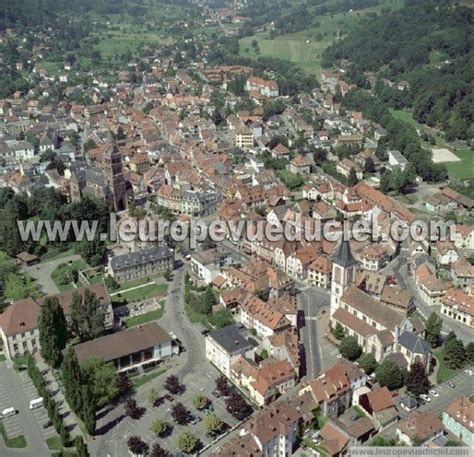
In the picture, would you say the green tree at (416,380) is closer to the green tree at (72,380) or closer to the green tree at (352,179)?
the green tree at (72,380)

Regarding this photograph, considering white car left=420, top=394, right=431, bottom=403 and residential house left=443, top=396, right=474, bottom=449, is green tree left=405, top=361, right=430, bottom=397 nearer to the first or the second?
white car left=420, top=394, right=431, bottom=403

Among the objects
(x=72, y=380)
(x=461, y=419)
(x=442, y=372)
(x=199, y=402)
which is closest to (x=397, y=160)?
(x=442, y=372)

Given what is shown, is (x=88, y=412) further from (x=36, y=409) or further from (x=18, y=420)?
(x=18, y=420)

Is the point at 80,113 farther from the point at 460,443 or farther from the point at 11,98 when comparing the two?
the point at 460,443

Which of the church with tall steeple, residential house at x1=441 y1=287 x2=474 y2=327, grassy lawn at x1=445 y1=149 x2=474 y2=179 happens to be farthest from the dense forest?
the church with tall steeple

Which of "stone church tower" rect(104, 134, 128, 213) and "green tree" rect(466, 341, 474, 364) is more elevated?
"stone church tower" rect(104, 134, 128, 213)

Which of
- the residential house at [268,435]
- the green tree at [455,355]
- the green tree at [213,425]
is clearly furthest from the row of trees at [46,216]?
the green tree at [455,355]

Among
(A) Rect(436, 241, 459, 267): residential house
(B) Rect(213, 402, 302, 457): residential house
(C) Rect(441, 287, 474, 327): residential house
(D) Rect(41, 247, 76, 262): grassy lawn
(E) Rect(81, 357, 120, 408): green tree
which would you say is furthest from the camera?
(D) Rect(41, 247, 76, 262): grassy lawn
